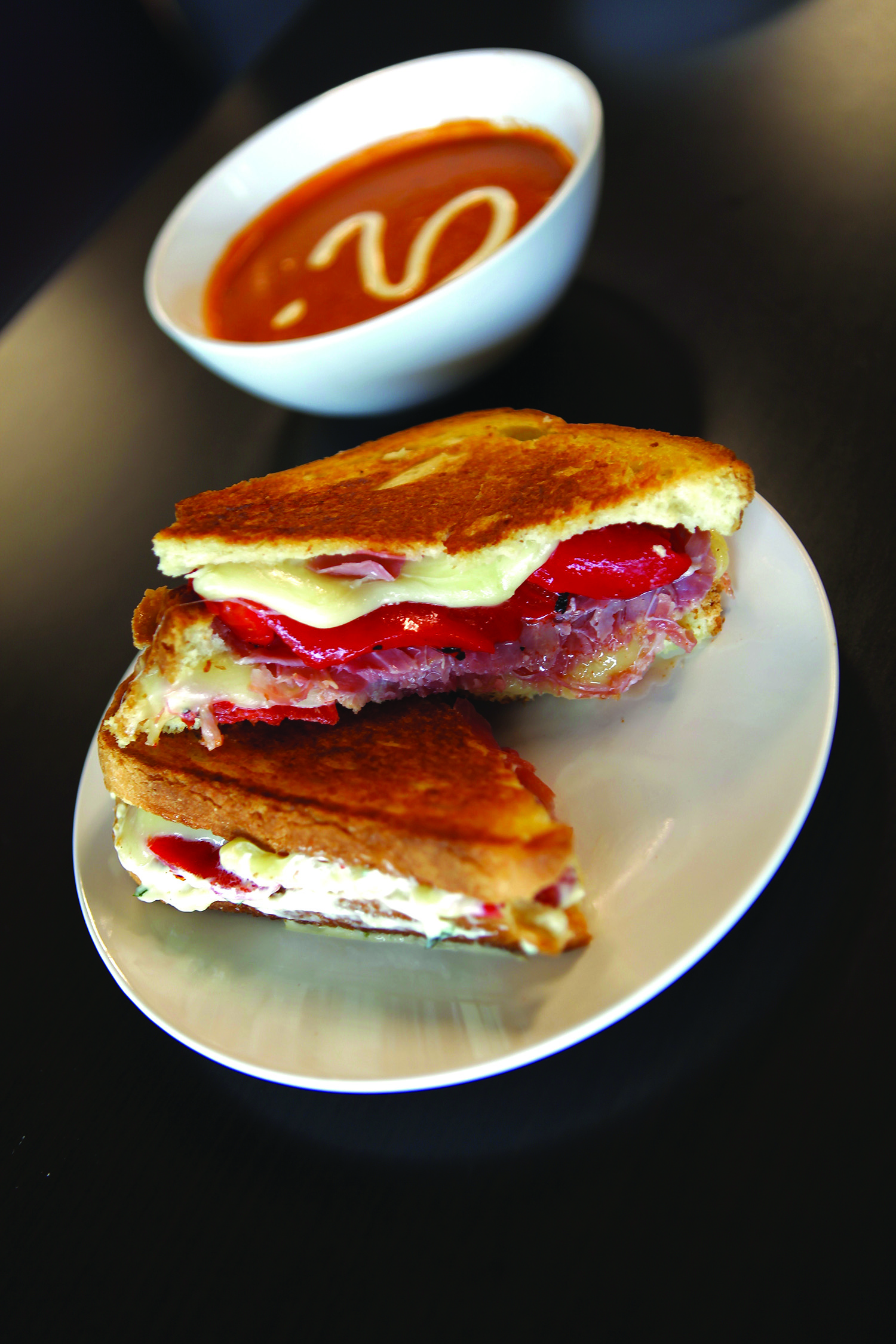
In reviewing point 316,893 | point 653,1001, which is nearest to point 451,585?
point 316,893

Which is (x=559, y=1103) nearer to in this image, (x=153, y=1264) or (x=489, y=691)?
(x=153, y=1264)

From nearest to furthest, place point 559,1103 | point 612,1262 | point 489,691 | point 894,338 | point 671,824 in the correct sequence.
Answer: point 612,1262
point 559,1103
point 671,824
point 489,691
point 894,338

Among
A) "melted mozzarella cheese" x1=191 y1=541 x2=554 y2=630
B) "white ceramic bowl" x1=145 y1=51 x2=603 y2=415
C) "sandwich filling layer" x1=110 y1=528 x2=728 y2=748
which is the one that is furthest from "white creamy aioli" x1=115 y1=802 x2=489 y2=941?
"white ceramic bowl" x1=145 y1=51 x2=603 y2=415

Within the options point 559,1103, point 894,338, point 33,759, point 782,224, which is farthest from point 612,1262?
point 782,224

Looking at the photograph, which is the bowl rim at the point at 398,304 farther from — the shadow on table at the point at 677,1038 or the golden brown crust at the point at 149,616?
the shadow on table at the point at 677,1038

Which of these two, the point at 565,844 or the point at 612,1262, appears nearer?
the point at 612,1262

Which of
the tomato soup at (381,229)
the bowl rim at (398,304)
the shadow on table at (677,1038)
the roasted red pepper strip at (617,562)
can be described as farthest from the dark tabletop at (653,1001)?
the bowl rim at (398,304)

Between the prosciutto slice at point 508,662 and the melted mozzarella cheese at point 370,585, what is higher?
the melted mozzarella cheese at point 370,585
